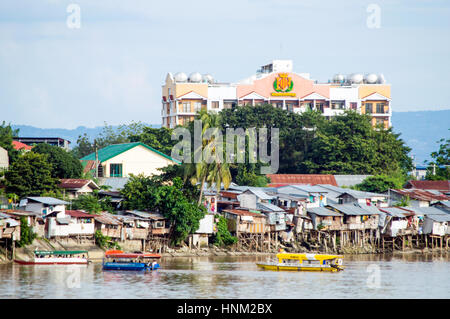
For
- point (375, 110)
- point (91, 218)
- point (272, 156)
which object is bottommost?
point (91, 218)

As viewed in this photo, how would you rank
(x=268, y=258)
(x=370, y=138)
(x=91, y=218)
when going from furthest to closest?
1. (x=370, y=138)
2. (x=268, y=258)
3. (x=91, y=218)

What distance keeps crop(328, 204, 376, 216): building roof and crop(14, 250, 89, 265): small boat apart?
19.5m

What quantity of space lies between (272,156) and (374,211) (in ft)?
60.7

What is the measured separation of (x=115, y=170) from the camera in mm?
61094

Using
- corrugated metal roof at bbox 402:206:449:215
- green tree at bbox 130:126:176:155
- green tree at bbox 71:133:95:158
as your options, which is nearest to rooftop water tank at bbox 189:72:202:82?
green tree at bbox 71:133:95:158

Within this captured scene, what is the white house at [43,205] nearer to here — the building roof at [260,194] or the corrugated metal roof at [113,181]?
the corrugated metal roof at [113,181]

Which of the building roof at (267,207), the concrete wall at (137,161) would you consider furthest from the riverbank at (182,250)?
the concrete wall at (137,161)

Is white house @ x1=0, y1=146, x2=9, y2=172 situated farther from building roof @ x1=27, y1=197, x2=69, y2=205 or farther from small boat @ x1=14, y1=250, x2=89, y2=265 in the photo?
small boat @ x1=14, y1=250, x2=89, y2=265

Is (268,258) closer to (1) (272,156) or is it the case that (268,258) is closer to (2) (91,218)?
(2) (91,218)

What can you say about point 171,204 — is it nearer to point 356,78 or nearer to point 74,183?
point 74,183

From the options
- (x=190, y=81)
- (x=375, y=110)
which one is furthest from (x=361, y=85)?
(x=190, y=81)

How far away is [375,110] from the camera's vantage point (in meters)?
95.9

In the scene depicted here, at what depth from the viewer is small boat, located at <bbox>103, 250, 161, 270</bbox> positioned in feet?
132

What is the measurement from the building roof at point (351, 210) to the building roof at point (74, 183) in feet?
52.8
